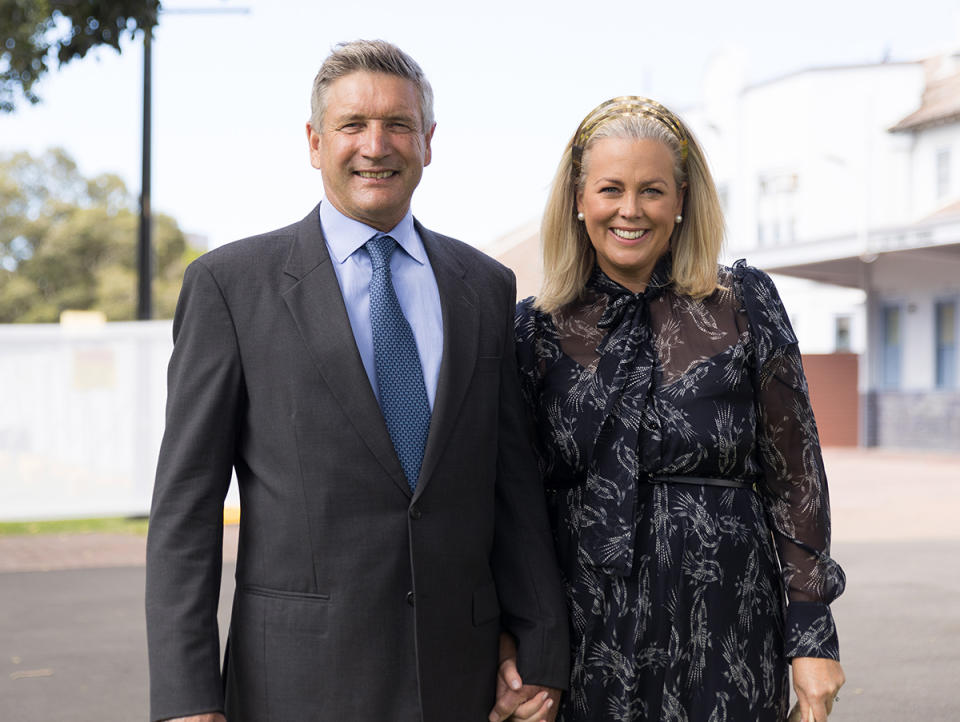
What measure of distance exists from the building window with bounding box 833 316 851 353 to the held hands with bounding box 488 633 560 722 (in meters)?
30.6

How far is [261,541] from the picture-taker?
2.52 m

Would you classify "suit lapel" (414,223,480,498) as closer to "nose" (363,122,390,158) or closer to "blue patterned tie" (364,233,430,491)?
"blue patterned tie" (364,233,430,491)

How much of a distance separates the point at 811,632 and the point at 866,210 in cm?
2424

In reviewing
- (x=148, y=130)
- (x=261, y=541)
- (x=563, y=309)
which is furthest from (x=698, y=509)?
A: (x=148, y=130)

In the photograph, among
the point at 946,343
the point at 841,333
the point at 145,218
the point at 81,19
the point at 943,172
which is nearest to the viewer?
the point at 81,19

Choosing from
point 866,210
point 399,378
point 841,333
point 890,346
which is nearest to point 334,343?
point 399,378

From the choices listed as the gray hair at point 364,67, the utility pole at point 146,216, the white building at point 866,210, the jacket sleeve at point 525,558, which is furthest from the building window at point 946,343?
the gray hair at point 364,67

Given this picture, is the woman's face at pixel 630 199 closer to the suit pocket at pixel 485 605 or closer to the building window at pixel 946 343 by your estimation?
the suit pocket at pixel 485 605

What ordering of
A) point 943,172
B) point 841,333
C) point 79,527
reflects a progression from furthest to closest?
point 841,333, point 943,172, point 79,527

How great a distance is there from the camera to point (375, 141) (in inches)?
101

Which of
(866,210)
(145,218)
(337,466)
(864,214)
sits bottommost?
(337,466)

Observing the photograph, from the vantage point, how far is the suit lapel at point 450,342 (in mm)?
2518

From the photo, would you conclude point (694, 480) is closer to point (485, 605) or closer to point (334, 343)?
point (485, 605)

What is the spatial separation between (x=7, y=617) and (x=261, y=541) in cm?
646
